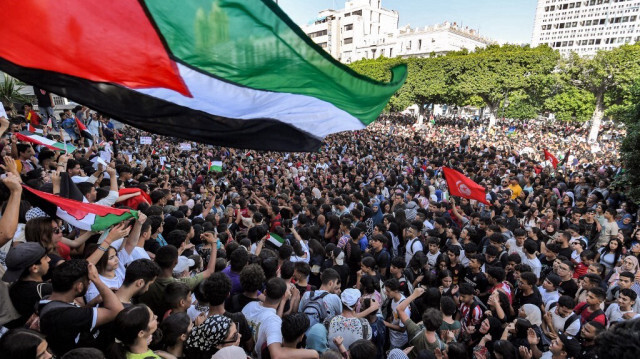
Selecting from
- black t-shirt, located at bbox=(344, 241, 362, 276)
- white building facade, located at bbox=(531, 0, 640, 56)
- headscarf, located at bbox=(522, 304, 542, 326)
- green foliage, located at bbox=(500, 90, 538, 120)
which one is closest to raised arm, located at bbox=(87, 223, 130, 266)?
black t-shirt, located at bbox=(344, 241, 362, 276)

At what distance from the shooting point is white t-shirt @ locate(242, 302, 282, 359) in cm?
289

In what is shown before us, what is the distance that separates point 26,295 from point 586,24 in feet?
267

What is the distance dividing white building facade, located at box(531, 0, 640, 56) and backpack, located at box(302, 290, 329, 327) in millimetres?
63067

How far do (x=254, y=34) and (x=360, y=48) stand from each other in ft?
252

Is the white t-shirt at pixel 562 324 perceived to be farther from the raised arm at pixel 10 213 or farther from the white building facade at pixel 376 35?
the white building facade at pixel 376 35

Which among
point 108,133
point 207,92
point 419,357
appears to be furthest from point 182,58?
point 108,133

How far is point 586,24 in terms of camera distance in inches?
2468

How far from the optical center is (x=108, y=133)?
43.6ft

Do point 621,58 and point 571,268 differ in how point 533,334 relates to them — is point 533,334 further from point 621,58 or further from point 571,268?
point 621,58

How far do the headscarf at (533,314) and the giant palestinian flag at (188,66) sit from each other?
2.81 meters

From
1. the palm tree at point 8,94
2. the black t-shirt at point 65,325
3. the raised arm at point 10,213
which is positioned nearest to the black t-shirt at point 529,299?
the black t-shirt at point 65,325

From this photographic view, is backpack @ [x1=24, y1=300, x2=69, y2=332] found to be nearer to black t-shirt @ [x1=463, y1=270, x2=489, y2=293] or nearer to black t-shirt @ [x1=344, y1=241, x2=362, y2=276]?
black t-shirt @ [x1=344, y1=241, x2=362, y2=276]

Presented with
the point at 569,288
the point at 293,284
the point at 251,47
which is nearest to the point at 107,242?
the point at 293,284

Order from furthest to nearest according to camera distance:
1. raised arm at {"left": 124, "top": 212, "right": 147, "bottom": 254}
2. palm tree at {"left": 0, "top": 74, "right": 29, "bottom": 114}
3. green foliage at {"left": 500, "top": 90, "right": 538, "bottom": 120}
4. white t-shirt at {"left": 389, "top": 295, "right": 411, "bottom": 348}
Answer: green foliage at {"left": 500, "top": 90, "right": 538, "bottom": 120} → palm tree at {"left": 0, "top": 74, "right": 29, "bottom": 114} → white t-shirt at {"left": 389, "top": 295, "right": 411, "bottom": 348} → raised arm at {"left": 124, "top": 212, "right": 147, "bottom": 254}
